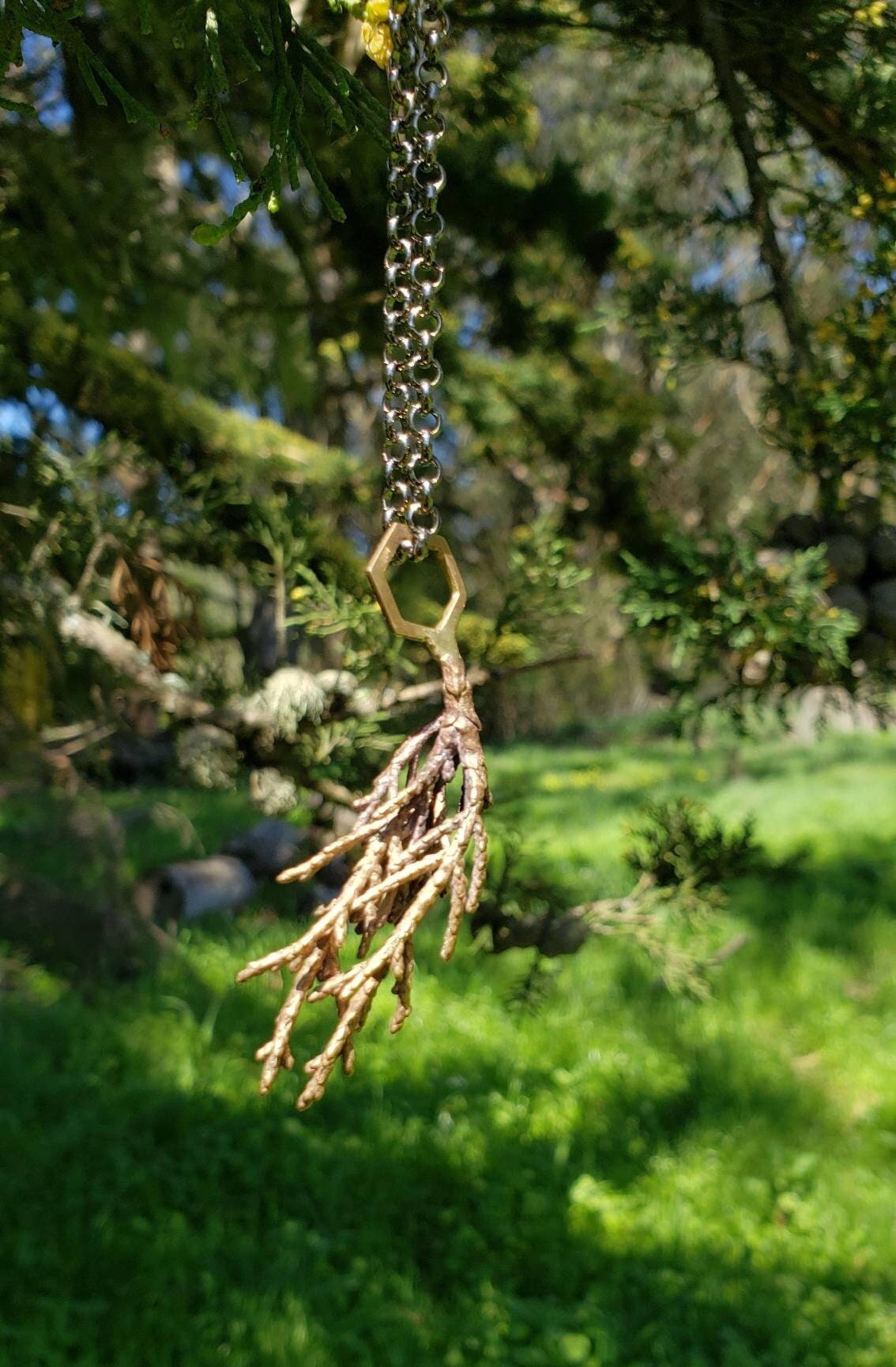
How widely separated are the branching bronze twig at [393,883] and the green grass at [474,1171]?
1.58 m

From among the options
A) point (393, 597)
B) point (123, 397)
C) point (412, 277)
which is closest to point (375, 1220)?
point (123, 397)

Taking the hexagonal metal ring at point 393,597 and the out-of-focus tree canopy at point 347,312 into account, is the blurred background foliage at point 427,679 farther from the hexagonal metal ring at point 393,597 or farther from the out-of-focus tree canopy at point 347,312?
the hexagonal metal ring at point 393,597

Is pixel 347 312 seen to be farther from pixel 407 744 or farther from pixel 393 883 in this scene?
pixel 393 883

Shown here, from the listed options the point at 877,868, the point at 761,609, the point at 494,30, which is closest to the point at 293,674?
the point at 761,609

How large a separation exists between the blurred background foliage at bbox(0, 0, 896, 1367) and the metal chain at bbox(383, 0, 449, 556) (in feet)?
0.53

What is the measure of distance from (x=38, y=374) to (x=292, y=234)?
1.06 m

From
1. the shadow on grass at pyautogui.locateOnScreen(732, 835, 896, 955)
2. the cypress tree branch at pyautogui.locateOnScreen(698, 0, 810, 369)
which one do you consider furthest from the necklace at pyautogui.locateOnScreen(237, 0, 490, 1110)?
the shadow on grass at pyautogui.locateOnScreen(732, 835, 896, 955)

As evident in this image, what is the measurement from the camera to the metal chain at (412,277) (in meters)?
1.35

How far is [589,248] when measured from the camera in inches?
164

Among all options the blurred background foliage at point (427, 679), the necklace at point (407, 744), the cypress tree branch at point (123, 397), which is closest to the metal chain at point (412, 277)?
the necklace at point (407, 744)

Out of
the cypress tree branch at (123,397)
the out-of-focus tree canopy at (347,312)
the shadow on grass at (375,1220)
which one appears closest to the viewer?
the out-of-focus tree canopy at (347,312)

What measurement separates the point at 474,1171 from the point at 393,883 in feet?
10.3

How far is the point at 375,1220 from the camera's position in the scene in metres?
3.60

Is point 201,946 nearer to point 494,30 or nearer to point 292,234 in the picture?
point 292,234
